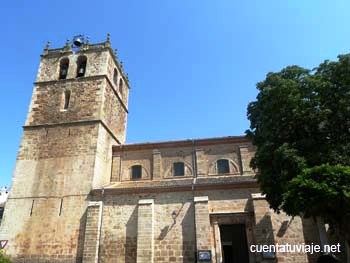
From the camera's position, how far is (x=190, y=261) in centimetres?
1393

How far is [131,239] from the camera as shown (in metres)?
14.9

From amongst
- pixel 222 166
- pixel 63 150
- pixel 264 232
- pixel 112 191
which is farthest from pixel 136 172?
pixel 264 232

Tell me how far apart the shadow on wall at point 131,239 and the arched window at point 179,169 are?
4482 mm

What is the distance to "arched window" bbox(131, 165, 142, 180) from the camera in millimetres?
19230

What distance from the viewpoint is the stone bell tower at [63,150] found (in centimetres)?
1556

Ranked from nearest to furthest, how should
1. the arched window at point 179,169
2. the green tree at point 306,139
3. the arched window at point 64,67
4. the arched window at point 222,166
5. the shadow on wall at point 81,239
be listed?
the green tree at point 306,139, the shadow on wall at point 81,239, the arched window at point 222,166, the arched window at point 179,169, the arched window at point 64,67

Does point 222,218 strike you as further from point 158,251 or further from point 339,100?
point 339,100

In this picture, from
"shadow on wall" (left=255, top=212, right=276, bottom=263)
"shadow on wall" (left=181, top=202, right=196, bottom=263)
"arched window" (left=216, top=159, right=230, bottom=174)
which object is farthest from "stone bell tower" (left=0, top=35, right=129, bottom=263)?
"shadow on wall" (left=255, top=212, right=276, bottom=263)

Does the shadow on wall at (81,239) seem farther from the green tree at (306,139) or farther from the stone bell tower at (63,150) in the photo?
the green tree at (306,139)

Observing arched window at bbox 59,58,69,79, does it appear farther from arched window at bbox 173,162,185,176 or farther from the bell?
arched window at bbox 173,162,185,176

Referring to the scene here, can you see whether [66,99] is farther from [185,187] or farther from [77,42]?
[185,187]

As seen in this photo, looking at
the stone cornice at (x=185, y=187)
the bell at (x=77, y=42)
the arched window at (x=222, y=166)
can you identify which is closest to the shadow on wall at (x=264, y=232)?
the stone cornice at (x=185, y=187)

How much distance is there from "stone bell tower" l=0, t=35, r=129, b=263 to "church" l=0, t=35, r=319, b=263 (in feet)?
0.22

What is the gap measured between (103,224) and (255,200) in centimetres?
890
